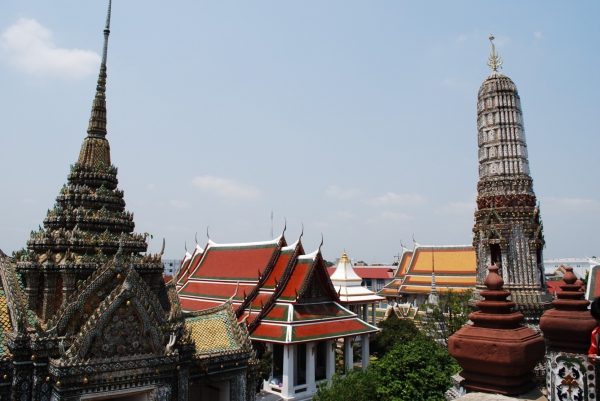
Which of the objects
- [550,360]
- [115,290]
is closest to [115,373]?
[115,290]

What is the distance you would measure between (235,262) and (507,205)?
1390 cm

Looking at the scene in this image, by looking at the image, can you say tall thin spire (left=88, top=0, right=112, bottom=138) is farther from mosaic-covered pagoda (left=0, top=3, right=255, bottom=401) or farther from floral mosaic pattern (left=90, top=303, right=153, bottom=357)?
floral mosaic pattern (left=90, top=303, right=153, bottom=357)

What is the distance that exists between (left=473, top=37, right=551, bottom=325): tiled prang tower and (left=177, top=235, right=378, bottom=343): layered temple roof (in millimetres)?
6776

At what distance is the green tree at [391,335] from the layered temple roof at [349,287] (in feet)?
8.42

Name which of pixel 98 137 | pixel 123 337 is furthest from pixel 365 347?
pixel 98 137

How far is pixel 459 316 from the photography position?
18406 mm

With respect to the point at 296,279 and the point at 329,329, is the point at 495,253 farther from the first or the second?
the point at 296,279

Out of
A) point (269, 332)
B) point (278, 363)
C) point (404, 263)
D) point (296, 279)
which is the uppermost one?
point (404, 263)

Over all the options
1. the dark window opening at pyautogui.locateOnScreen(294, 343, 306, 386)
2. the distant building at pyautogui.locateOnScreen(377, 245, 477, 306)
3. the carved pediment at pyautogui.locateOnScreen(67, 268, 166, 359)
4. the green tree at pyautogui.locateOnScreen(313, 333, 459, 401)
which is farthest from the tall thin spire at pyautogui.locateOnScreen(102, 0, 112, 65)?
the distant building at pyautogui.locateOnScreen(377, 245, 477, 306)

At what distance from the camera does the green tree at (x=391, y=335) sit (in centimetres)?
2295

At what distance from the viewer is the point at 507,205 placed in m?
15.5

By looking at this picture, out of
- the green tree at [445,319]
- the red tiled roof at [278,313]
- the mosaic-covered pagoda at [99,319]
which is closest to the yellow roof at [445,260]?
the green tree at [445,319]

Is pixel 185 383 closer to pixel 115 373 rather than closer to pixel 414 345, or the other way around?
pixel 115 373

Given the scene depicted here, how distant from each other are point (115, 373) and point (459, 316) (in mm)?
14287
